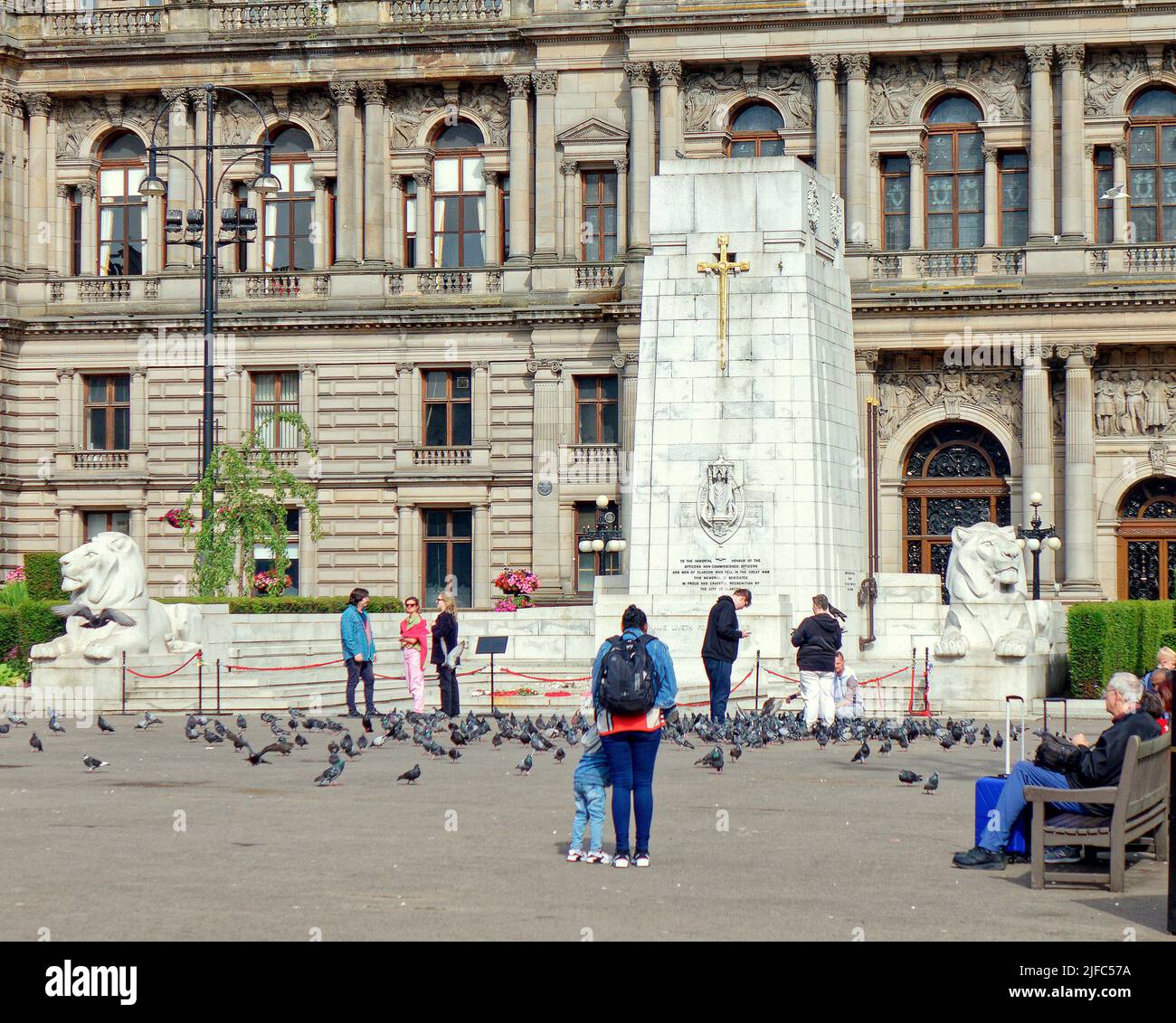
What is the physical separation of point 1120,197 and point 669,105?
13253mm

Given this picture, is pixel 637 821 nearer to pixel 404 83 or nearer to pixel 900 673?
pixel 900 673

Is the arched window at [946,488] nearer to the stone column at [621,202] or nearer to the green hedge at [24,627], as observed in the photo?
the stone column at [621,202]

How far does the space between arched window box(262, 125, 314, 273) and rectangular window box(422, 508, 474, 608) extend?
359 inches

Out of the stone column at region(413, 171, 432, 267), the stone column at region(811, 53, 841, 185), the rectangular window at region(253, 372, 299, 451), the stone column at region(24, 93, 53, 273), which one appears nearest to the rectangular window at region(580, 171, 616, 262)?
the stone column at region(413, 171, 432, 267)

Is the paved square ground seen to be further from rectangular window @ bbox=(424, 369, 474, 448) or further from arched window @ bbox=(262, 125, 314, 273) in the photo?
arched window @ bbox=(262, 125, 314, 273)

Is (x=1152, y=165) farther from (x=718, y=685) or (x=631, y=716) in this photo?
(x=631, y=716)

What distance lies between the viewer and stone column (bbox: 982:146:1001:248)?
58.7 metres

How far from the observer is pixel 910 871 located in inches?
588

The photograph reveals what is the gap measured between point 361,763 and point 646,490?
396 inches

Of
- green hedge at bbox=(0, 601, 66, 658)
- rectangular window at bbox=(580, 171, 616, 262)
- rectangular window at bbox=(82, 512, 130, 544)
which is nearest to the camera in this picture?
green hedge at bbox=(0, 601, 66, 658)

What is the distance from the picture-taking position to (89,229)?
64.8 meters

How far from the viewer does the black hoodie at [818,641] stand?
2564 cm

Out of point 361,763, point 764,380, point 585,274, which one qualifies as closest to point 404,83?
point 585,274

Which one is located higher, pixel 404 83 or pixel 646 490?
pixel 404 83
